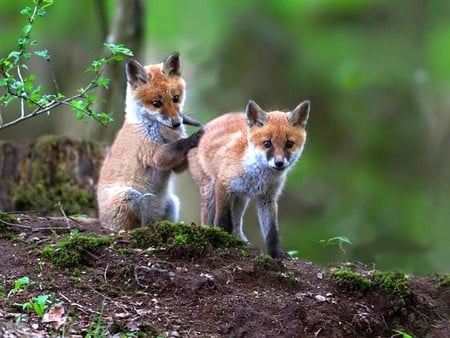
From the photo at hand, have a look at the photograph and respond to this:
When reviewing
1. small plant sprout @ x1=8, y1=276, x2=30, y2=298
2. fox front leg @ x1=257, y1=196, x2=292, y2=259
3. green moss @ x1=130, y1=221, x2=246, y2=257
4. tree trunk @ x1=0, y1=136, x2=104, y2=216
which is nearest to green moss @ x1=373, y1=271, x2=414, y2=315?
fox front leg @ x1=257, y1=196, x2=292, y2=259

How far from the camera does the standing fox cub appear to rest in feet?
28.8

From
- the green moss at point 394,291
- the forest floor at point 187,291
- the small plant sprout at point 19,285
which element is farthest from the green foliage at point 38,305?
the green moss at point 394,291

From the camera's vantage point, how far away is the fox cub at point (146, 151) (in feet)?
32.8

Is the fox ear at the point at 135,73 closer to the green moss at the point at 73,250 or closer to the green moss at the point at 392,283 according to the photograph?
the green moss at the point at 73,250

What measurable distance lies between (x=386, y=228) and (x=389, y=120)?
323 cm

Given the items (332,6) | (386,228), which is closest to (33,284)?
(386,228)

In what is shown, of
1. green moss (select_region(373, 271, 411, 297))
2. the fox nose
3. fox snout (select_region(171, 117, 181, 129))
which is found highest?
fox snout (select_region(171, 117, 181, 129))

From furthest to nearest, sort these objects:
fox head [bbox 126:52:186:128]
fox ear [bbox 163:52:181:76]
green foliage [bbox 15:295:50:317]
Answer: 1. fox ear [bbox 163:52:181:76]
2. fox head [bbox 126:52:186:128]
3. green foliage [bbox 15:295:50:317]

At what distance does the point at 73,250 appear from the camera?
7.46 meters

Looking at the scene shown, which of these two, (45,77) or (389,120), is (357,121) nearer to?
(389,120)

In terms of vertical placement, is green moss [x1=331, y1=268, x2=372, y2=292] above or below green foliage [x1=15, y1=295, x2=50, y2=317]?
above

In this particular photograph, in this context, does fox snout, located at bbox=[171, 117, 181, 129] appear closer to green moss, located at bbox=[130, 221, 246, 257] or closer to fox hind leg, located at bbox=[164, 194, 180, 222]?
fox hind leg, located at bbox=[164, 194, 180, 222]

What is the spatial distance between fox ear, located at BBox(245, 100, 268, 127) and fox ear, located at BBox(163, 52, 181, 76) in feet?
5.65

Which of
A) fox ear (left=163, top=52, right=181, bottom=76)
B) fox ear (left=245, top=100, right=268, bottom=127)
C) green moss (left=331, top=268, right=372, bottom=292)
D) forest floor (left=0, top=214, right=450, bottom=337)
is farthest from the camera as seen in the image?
fox ear (left=163, top=52, right=181, bottom=76)
